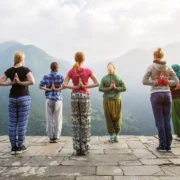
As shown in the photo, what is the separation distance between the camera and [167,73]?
15.6ft

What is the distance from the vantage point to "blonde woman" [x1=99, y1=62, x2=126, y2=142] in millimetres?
5992

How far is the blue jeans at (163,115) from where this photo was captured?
4.58 m

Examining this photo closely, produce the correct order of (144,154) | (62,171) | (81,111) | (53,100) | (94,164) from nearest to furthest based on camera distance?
(62,171)
(94,164)
(144,154)
(81,111)
(53,100)

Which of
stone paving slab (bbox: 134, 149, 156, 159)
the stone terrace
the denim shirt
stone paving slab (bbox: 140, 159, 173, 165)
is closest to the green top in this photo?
the denim shirt

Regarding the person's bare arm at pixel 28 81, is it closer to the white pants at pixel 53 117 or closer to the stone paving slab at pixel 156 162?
the white pants at pixel 53 117

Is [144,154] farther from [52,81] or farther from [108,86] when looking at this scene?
[52,81]

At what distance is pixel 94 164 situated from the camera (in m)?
3.76

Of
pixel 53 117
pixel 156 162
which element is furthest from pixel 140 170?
pixel 53 117

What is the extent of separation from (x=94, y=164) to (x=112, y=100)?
2.48 m

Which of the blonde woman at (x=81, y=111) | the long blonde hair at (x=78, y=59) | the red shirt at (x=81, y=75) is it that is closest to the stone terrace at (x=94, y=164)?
the blonde woman at (x=81, y=111)

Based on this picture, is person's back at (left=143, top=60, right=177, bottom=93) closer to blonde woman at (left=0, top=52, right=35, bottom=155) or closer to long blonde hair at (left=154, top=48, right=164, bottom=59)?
long blonde hair at (left=154, top=48, right=164, bottom=59)

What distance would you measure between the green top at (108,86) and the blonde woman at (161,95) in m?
1.35

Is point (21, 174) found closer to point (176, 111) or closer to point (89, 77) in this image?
point (89, 77)

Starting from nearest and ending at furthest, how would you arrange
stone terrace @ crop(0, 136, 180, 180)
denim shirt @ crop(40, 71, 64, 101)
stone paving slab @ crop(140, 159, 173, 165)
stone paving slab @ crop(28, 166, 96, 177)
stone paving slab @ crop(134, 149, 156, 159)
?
1. stone terrace @ crop(0, 136, 180, 180)
2. stone paving slab @ crop(28, 166, 96, 177)
3. stone paving slab @ crop(140, 159, 173, 165)
4. stone paving slab @ crop(134, 149, 156, 159)
5. denim shirt @ crop(40, 71, 64, 101)
